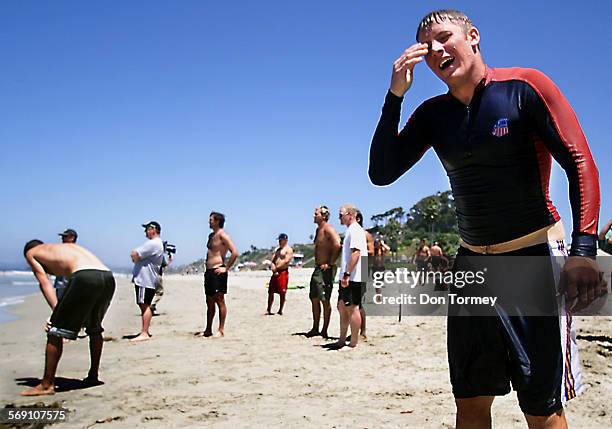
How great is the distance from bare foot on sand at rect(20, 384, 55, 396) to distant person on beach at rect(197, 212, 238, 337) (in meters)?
3.93

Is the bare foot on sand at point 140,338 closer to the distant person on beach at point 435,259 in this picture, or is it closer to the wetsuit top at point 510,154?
the wetsuit top at point 510,154

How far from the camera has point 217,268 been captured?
30.2 ft

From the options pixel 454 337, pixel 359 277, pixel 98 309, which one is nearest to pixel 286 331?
pixel 359 277

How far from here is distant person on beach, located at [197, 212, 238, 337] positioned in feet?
30.2

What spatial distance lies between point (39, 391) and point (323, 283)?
470cm

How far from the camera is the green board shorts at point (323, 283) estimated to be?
8.95m

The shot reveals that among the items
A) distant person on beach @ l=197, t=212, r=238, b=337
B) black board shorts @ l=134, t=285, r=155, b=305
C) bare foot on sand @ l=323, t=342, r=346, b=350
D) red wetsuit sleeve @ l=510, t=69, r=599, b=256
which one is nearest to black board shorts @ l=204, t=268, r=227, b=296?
distant person on beach @ l=197, t=212, r=238, b=337

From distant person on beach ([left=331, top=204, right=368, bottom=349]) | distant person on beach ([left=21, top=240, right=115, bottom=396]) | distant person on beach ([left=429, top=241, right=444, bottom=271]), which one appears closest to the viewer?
distant person on beach ([left=21, top=240, right=115, bottom=396])

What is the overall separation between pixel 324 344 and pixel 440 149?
6318 mm

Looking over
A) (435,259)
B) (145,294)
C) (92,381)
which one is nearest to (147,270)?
(145,294)

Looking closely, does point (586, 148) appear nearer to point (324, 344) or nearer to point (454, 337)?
point (454, 337)

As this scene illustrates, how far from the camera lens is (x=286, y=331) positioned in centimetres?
981

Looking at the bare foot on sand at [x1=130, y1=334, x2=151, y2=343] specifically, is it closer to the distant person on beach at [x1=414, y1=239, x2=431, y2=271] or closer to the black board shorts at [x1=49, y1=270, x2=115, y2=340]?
the black board shorts at [x1=49, y1=270, x2=115, y2=340]

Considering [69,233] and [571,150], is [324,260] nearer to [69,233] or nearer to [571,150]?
[69,233]
